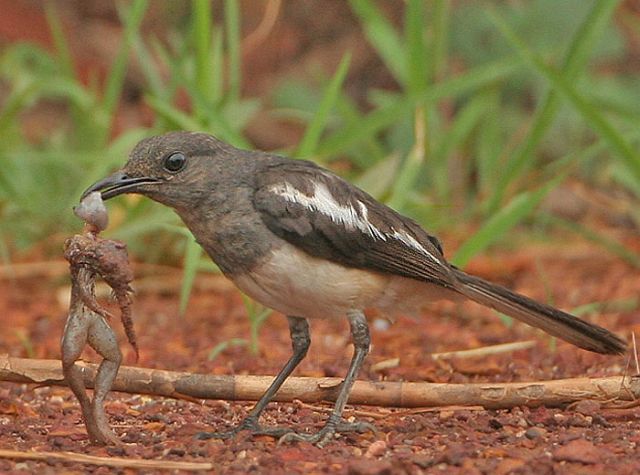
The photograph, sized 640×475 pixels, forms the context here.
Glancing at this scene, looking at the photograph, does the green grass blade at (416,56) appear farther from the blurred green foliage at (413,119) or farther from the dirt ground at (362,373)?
the dirt ground at (362,373)

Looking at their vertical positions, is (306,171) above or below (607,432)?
above

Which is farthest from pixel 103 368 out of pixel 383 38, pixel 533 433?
pixel 383 38

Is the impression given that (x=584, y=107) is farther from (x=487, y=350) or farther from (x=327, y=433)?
(x=327, y=433)

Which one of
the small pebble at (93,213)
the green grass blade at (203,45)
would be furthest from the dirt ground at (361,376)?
the green grass blade at (203,45)

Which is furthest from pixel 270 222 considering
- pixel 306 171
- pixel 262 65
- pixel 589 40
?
pixel 262 65

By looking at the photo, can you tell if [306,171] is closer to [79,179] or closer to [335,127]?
[79,179]

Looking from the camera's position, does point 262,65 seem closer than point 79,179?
No
